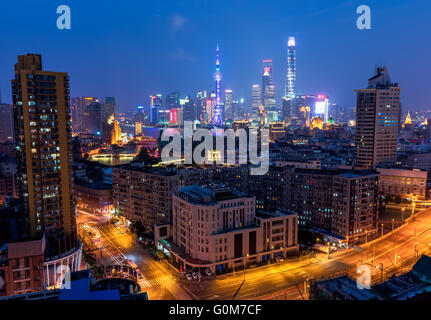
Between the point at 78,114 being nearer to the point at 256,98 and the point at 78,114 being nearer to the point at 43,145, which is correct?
the point at 256,98

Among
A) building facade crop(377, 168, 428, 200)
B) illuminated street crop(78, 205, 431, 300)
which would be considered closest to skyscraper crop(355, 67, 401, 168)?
building facade crop(377, 168, 428, 200)

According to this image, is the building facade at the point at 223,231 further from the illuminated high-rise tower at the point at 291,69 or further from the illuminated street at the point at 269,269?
the illuminated high-rise tower at the point at 291,69

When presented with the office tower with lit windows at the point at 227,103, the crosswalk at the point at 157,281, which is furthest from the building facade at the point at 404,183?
the office tower with lit windows at the point at 227,103

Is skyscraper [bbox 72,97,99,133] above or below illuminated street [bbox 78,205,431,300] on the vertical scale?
above

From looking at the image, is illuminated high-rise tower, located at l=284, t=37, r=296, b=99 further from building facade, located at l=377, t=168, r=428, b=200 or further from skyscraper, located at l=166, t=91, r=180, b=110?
building facade, located at l=377, t=168, r=428, b=200

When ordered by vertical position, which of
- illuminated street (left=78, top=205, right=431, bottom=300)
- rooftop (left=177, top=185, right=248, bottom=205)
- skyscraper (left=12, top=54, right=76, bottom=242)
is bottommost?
illuminated street (left=78, top=205, right=431, bottom=300)
